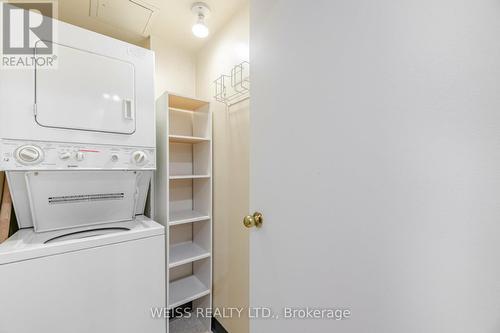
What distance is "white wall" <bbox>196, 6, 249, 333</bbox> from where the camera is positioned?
4.94 ft

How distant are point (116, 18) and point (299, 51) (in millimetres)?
1682

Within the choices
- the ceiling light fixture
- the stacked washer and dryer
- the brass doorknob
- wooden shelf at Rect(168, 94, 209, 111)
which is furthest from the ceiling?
the brass doorknob

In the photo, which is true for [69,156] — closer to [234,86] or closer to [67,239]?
[67,239]

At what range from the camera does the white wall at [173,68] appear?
1.89 metres

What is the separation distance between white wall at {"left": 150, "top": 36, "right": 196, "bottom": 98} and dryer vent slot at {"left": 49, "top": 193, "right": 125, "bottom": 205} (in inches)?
38.4

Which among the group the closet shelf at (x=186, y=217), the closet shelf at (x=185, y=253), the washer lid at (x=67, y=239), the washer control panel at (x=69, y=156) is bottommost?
the closet shelf at (x=185, y=253)

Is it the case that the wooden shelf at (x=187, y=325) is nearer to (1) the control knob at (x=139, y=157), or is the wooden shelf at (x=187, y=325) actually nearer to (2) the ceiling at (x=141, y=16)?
(1) the control knob at (x=139, y=157)

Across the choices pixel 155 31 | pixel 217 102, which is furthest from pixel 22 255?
pixel 155 31

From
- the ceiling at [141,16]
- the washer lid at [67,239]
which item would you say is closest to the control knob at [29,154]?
the washer lid at [67,239]

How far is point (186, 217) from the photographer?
5.75ft

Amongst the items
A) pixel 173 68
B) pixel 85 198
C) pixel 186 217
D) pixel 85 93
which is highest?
pixel 173 68

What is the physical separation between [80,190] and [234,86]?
4.16 feet

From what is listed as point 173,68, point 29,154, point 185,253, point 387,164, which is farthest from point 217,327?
point 173,68

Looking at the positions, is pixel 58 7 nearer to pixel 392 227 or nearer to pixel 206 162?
pixel 206 162
